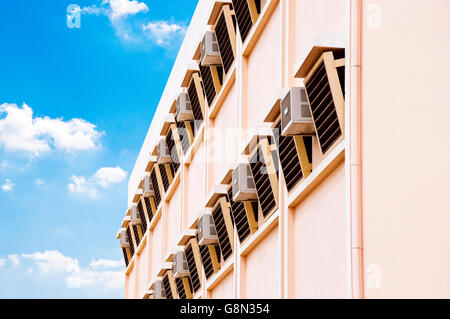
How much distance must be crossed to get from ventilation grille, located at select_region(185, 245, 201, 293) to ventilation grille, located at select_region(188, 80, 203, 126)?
2.79 meters

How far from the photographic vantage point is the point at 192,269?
19.6m

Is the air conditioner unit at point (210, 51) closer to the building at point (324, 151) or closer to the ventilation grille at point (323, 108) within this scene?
the building at point (324, 151)

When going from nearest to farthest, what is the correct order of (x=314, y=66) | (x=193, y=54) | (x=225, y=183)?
(x=314, y=66) < (x=225, y=183) < (x=193, y=54)

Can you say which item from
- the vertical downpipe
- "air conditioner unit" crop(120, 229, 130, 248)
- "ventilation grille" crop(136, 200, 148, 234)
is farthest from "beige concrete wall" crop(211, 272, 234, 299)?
"air conditioner unit" crop(120, 229, 130, 248)

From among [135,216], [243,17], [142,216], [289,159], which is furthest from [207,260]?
[135,216]

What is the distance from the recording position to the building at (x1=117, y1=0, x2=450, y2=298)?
28.2 feet

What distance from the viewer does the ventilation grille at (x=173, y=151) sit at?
22.3 m

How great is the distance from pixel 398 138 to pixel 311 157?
2.76m

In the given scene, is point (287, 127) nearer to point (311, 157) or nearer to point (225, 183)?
point (311, 157)

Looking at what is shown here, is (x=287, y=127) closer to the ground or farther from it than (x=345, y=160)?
farther from it

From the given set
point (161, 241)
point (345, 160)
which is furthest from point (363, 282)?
point (161, 241)

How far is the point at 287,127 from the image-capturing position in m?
11.0
